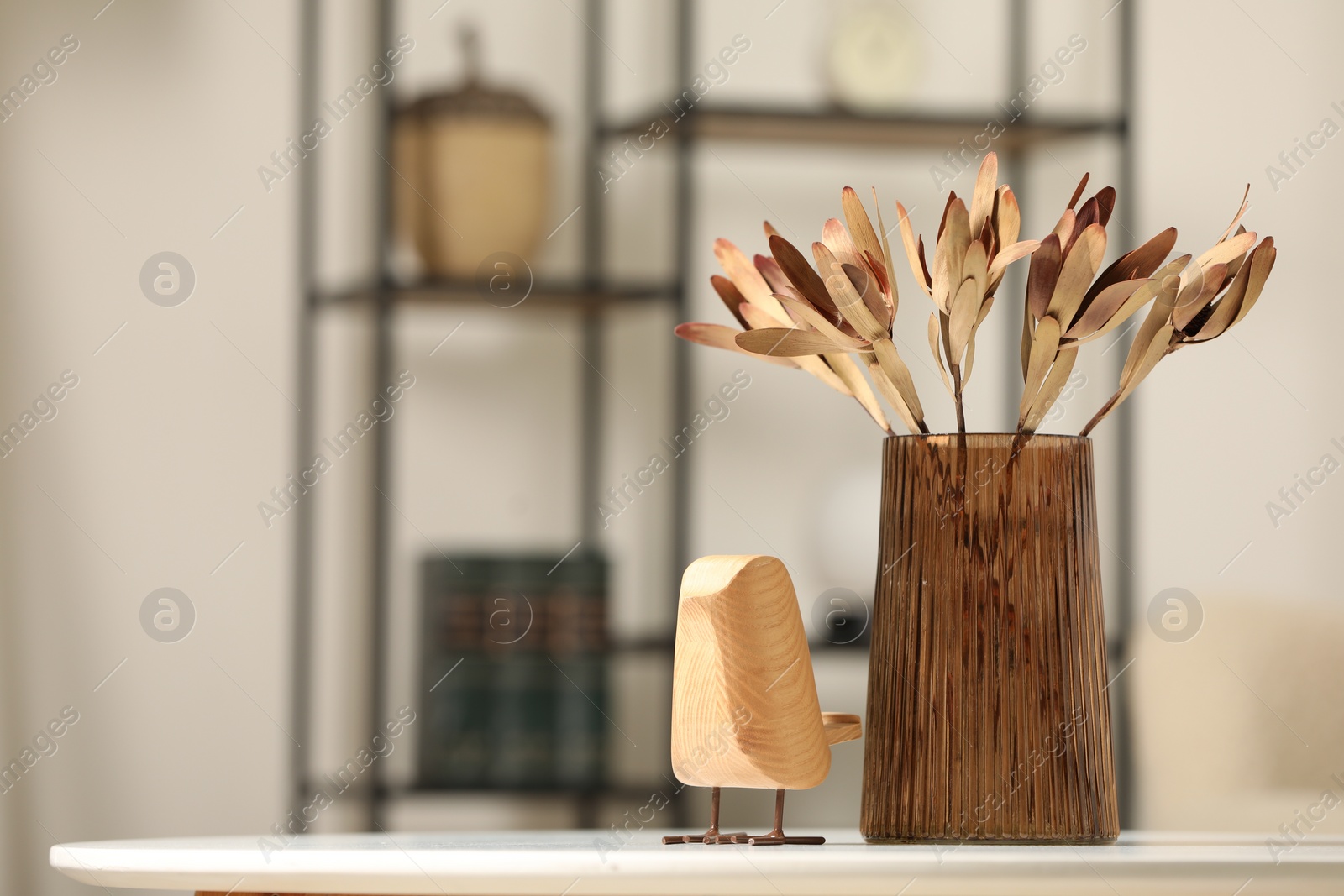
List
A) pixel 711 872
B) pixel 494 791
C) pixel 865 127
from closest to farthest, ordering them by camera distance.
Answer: pixel 711 872, pixel 494 791, pixel 865 127

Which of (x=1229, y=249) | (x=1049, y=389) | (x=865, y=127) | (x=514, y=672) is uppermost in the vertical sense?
(x=865, y=127)

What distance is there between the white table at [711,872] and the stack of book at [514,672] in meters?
1.08

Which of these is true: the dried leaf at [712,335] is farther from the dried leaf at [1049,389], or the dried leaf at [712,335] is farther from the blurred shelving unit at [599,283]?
the blurred shelving unit at [599,283]

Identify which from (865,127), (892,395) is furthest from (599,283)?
(892,395)

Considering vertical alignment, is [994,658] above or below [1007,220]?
below

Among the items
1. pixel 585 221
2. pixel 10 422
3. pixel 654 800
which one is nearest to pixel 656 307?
pixel 585 221

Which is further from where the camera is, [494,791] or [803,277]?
[494,791]

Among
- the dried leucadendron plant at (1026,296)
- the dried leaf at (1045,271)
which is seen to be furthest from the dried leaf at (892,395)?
the dried leaf at (1045,271)

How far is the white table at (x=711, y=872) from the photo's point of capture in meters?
0.79

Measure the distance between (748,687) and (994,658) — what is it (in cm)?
17

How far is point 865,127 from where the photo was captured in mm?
2062

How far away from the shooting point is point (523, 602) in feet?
6.43

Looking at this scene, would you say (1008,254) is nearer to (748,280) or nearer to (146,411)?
(748,280)

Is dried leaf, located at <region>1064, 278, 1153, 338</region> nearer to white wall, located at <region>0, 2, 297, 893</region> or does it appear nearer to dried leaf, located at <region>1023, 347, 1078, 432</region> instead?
dried leaf, located at <region>1023, 347, 1078, 432</region>
